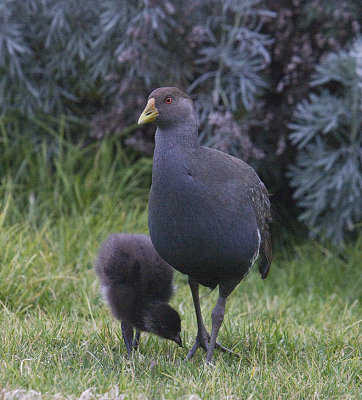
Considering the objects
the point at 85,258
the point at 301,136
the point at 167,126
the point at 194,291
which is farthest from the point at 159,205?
the point at 301,136

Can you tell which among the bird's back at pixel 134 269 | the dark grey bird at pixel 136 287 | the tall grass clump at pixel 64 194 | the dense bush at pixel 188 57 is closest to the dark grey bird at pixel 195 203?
the dark grey bird at pixel 136 287

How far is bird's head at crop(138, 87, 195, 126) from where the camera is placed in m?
3.44

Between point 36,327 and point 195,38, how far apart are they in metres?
3.13

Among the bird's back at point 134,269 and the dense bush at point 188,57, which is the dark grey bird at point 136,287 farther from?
the dense bush at point 188,57

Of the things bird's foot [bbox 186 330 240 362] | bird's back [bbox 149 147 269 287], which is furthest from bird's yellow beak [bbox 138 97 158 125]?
bird's foot [bbox 186 330 240 362]

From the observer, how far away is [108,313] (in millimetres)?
4586

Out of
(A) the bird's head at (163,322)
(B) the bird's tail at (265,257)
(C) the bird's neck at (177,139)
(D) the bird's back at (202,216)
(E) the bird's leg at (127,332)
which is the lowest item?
(E) the bird's leg at (127,332)

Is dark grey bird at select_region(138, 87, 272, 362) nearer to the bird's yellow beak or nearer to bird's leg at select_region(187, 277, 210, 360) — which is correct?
the bird's yellow beak

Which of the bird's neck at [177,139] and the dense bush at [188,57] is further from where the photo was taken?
the dense bush at [188,57]

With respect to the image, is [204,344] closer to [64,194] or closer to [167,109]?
[167,109]

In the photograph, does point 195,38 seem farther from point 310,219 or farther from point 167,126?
point 167,126

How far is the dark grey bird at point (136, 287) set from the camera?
148 inches

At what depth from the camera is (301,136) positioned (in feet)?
19.1

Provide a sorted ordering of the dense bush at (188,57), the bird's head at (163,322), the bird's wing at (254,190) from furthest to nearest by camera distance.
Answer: the dense bush at (188,57) → the bird's head at (163,322) → the bird's wing at (254,190)
